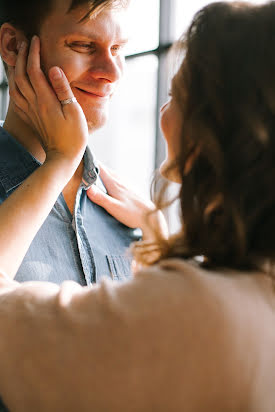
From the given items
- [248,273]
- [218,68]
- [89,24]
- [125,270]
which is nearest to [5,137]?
[89,24]

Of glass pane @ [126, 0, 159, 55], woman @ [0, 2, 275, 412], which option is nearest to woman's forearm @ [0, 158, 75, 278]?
woman @ [0, 2, 275, 412]

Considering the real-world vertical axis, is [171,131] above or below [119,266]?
above

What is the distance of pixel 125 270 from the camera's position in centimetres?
148

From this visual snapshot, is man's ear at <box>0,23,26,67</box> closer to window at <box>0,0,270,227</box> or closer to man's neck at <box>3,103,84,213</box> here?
man's neck at <box>3,103,84,213</box>

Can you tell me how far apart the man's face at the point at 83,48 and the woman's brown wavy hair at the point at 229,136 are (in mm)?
626

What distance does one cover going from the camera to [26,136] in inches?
57.9

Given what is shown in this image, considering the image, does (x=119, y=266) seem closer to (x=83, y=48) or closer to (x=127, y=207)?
(x=127, y=207)

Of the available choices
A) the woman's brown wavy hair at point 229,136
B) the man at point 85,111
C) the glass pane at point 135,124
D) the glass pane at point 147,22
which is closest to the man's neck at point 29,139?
the man at point 85,111

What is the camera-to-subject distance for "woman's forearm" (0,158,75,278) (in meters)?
1.05

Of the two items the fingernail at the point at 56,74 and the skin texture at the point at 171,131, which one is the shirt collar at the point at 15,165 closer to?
the fingernail at the point at 56,74

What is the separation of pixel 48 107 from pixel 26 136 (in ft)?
0.62

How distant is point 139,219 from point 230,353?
0.89 meters

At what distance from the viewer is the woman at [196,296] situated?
0.65m

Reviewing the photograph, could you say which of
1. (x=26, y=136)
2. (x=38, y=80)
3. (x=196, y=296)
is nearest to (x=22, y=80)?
(x=38, y=80)
